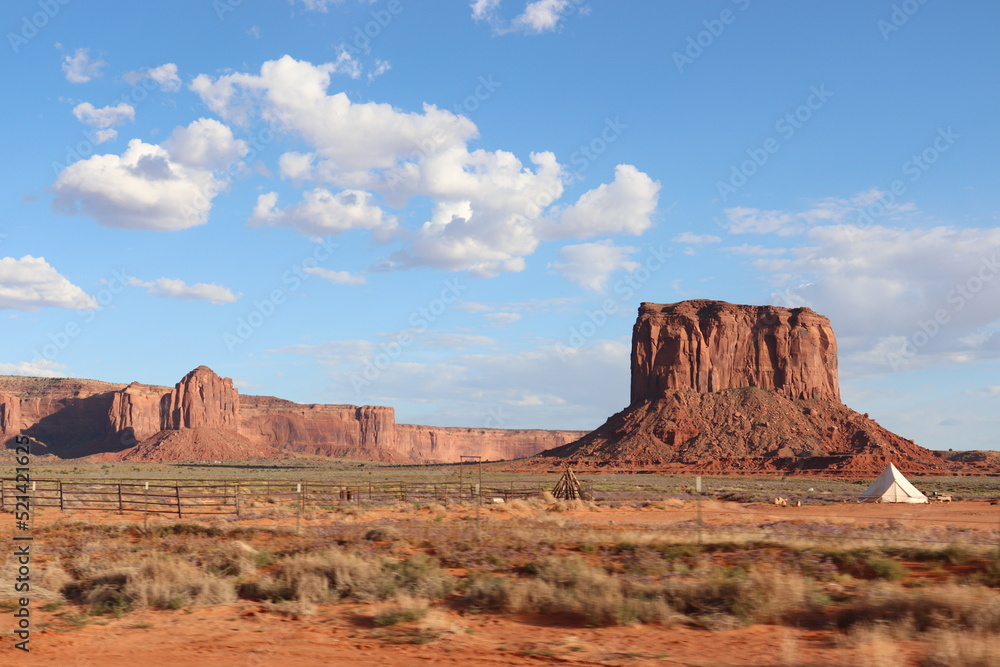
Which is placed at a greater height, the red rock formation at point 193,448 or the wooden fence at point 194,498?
the wooden fence at point 194,498

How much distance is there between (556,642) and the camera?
9.59m

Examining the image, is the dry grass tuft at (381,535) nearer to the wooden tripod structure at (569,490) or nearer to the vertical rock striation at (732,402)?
the wooden tripod structure at (569,490)

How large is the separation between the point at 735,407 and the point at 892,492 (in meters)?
68.9

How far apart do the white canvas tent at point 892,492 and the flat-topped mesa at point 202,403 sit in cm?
13516

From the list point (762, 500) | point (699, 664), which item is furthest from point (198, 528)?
point (762, 500)

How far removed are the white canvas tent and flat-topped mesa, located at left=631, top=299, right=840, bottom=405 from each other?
70.5m

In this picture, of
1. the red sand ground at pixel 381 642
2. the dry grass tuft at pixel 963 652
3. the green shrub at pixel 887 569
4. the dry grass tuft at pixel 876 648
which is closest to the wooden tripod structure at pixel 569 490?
the green shrub at pixel 887 569

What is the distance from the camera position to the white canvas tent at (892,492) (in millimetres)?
37312

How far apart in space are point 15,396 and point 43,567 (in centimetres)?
16056

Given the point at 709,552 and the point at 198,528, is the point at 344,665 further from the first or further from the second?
the point at 198,528

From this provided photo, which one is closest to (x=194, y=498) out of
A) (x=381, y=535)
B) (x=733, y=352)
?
(x=381, y=535)

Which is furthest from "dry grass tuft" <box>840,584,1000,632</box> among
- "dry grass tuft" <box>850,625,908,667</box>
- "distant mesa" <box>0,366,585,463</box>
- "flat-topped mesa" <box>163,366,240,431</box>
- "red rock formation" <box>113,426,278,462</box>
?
"flat-topped mesa" <box>163,366,240,431</box>

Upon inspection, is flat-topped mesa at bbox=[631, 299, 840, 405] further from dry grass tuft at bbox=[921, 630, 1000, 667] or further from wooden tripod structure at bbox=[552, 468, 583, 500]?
dry grass tuft at bbox=[921, 630, 1000, 667]

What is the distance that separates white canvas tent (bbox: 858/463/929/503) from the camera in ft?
122
